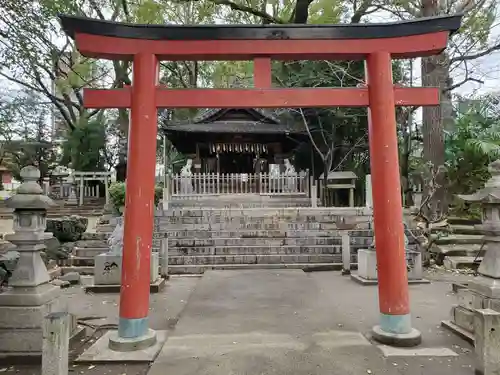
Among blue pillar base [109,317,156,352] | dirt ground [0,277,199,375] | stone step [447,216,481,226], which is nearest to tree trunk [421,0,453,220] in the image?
stone step [447,216,481,226]

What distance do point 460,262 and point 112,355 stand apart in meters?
8.84

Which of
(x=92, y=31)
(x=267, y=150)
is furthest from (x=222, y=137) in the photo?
(x=92, y=31)

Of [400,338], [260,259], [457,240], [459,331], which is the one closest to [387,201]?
[400,338]

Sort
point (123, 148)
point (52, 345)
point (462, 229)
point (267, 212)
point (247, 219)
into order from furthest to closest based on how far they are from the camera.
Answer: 1. point (123, 148)
2. point (267, 212)
3. point (247, 219)
4. point (462, 229)
5. point (52, 345)

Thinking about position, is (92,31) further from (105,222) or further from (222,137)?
(222,137)

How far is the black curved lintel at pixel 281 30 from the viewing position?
452 centimetres

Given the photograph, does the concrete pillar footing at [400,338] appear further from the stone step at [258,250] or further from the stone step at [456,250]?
the stone step at [456,250]

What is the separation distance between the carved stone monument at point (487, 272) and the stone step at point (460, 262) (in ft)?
17.6

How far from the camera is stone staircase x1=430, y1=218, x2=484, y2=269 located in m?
9.66

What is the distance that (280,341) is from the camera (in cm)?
445

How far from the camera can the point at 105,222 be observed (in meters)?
11.9

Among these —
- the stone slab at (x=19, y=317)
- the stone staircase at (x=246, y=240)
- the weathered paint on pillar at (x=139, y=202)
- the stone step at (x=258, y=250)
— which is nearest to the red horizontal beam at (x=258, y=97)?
the weathered paint on pillar at (x=139, y=202)

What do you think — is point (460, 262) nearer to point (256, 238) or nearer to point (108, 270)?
point (256, 238)

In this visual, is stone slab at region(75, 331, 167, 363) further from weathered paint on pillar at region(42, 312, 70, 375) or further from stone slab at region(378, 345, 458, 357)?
stone slab at region(378, 345, 458, 357)
